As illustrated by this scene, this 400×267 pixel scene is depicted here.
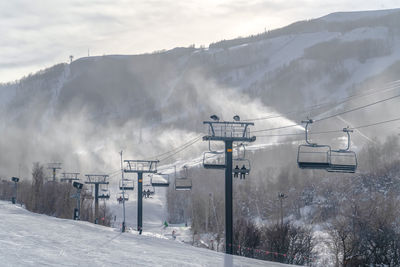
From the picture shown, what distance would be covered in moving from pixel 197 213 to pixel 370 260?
136 feet

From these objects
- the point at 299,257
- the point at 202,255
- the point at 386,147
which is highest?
the point at 386,147

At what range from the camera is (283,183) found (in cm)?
11800

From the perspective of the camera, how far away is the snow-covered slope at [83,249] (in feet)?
61.6

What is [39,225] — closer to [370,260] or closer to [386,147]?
[370,260]

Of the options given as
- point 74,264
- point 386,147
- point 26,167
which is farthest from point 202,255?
point 26,167

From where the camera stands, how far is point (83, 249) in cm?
2238

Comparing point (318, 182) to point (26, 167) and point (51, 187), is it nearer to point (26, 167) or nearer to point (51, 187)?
point (51, 187)

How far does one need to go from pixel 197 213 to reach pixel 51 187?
23.3 metres

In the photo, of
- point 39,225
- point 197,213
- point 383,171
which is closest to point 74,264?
point 39,225

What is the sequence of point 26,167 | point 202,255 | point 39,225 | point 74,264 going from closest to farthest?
point 74,264 → point 202,255 → point 39,225 → point 26,167

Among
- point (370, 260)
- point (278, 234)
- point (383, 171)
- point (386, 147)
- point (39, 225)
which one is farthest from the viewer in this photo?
point (386, 147)

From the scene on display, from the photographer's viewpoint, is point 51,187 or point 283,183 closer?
point 51,187

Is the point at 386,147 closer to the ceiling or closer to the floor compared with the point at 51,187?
closer to the ceiling

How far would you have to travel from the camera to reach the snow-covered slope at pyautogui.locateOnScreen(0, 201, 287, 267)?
739 inches
